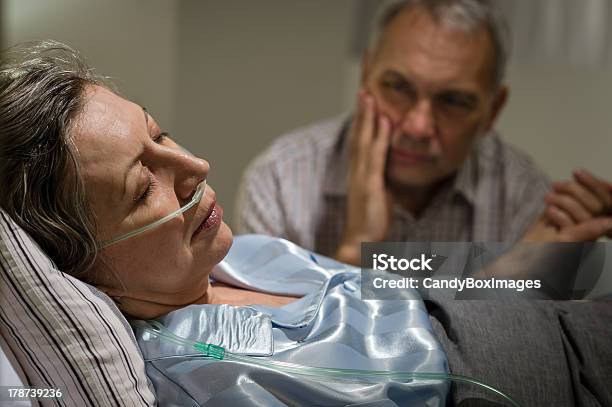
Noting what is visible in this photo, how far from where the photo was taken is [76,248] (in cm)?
96

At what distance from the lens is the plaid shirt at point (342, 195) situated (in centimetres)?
172

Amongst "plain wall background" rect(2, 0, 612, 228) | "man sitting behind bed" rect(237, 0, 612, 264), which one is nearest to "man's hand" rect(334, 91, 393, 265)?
"man sitting behind bed" rect(237, 0, 612, 264)

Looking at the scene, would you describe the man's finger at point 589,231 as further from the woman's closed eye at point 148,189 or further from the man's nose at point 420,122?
the woman's closed eye at point 148,189

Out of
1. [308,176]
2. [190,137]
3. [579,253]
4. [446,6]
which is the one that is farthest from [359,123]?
[579,253]

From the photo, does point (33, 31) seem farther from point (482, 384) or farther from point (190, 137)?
point (482, 384)

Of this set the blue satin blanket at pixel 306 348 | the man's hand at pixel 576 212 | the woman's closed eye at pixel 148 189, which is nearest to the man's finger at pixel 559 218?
the man's hand at pixel 576 212

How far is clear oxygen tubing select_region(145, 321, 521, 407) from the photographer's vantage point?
38.7 inches

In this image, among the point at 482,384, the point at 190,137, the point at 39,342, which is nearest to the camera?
the point at 39,342

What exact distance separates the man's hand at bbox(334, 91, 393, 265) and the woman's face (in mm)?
591

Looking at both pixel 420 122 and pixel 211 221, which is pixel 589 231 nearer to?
pixel 420 122

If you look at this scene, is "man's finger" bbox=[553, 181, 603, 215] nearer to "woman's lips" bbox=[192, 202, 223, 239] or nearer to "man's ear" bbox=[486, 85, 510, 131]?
"man's ear" bbox=[486, 85, 510, 131]

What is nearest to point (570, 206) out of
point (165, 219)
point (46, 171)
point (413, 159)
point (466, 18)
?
point (413, 159)

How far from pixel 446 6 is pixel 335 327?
95 cm

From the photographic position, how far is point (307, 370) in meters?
0.99
